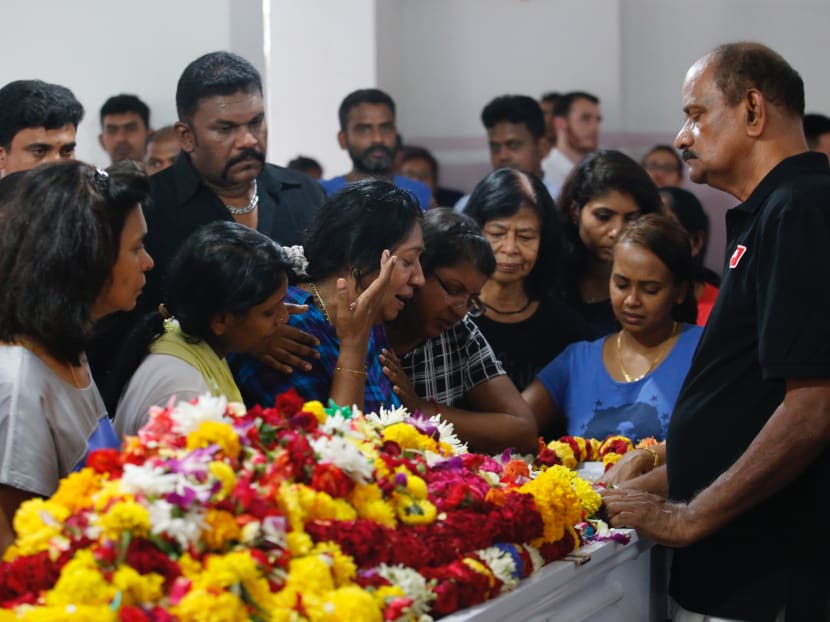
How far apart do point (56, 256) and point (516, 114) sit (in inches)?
182

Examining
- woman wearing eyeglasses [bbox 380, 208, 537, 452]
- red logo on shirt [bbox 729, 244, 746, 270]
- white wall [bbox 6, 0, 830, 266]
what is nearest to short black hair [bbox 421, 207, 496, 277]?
woman wearing eyeglasses [bbox 380, 208, 537, 452]

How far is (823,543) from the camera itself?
266cm

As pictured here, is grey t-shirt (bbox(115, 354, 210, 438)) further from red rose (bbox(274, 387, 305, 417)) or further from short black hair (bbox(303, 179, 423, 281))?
short black hair (bbox(303, 179, 423, 281))

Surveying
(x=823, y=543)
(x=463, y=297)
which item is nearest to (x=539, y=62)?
(x=463, y=297)

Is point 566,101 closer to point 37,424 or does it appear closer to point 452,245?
point 452,245

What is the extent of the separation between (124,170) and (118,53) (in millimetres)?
3320

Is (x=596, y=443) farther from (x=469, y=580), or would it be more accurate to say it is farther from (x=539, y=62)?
(x=539, y=62)

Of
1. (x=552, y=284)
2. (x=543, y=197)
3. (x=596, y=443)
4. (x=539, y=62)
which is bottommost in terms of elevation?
(x=596, y=443)

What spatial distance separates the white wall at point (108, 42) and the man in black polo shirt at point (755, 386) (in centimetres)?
285

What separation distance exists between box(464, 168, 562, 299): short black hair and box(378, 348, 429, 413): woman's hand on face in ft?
3.52

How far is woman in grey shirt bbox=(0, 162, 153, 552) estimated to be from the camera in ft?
6.95

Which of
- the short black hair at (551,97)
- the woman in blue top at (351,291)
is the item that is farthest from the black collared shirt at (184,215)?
the short black hair at (551,97)

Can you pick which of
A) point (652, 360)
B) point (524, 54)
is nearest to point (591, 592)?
point (652, 360)

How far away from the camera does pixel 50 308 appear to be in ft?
7.07
